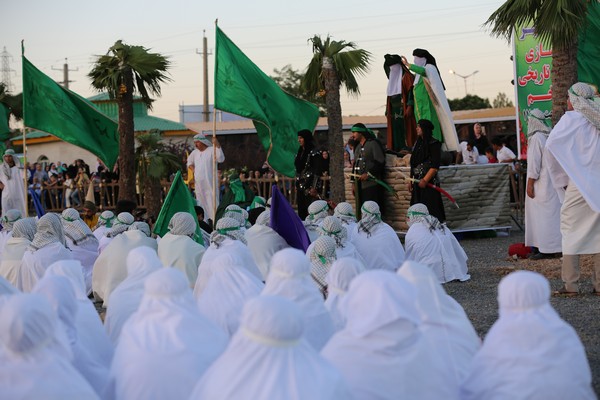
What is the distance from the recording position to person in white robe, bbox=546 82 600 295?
332 inches

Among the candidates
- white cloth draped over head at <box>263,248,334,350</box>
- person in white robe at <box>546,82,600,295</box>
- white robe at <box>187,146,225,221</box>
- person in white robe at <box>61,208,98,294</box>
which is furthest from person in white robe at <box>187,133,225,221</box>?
white cloth draped over head at <box>263,248,334,350</box>

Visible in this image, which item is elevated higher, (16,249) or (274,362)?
(16,249)

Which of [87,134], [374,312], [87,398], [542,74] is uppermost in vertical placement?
[542,74]

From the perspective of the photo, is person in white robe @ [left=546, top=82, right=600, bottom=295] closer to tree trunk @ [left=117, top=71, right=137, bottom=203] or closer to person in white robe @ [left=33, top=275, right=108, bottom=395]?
person in white robe @ [left=33, top=275, right=108, bottom=395]

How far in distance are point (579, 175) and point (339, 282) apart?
3.75 m

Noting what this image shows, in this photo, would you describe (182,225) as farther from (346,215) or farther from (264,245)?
(346,215)

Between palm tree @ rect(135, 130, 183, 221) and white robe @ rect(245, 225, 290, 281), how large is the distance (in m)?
8.66

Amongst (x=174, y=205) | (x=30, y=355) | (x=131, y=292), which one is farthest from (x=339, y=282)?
(x=174, y=205)

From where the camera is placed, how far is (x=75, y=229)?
10.8 m

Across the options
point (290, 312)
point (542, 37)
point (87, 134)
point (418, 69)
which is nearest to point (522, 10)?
point (542, 37)

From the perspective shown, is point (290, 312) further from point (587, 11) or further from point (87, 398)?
point (587, 11)

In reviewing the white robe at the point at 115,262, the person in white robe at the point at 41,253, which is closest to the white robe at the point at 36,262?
the person in white robe at the point at 41,253

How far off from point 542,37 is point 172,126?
27.1 metres

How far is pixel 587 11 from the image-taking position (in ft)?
40.3
